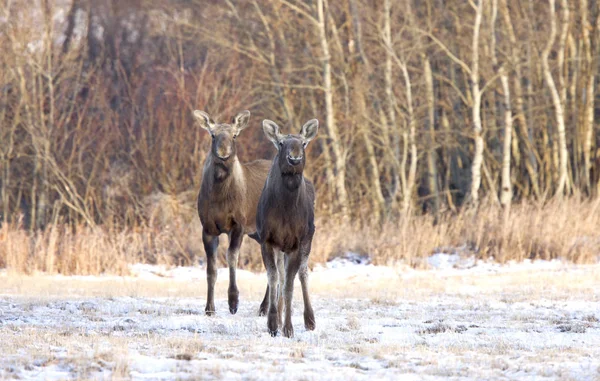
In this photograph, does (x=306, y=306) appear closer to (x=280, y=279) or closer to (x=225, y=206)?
(x=280, y=279)


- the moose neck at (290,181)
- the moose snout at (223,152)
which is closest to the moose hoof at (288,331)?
the moose neck at (290,181)

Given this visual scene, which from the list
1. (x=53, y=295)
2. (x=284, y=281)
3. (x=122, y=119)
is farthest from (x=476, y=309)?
(x=122, y=119)

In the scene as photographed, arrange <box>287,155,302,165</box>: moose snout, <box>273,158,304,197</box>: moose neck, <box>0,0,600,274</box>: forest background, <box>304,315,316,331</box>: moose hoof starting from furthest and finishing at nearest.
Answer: <box>0,0,600,274</box>: forest background, <box>304,315,316,331</box>: moose hoof, <box>273,158,304,197</box>: moose neck, <box>287,155,302,165</box>: moose snout

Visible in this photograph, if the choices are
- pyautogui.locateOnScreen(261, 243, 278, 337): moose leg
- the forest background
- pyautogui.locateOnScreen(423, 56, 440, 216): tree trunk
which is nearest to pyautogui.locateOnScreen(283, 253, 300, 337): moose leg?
pyautogui.locateOnScreen(261, 243, 278, 337): moose leg

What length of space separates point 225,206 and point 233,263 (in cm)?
67

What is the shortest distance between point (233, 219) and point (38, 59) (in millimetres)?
18188

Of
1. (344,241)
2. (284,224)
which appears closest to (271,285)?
(284,224)

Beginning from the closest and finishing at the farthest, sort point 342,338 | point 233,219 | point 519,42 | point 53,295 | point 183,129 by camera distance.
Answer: point 342,338, point 233,219, point 53,295, point 183,129, point 519,42

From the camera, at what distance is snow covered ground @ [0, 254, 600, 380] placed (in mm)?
7887

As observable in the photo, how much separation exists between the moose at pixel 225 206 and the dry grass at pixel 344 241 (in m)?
7.83

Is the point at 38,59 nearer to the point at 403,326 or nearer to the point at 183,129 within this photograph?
the point at 183,129

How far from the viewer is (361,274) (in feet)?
67.0

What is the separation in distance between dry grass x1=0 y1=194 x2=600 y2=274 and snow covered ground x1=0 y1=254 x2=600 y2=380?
175cm

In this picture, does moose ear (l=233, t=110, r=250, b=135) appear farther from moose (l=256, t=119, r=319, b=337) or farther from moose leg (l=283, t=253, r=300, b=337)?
moose leg (l=283, t=253, r=300, b=337)
